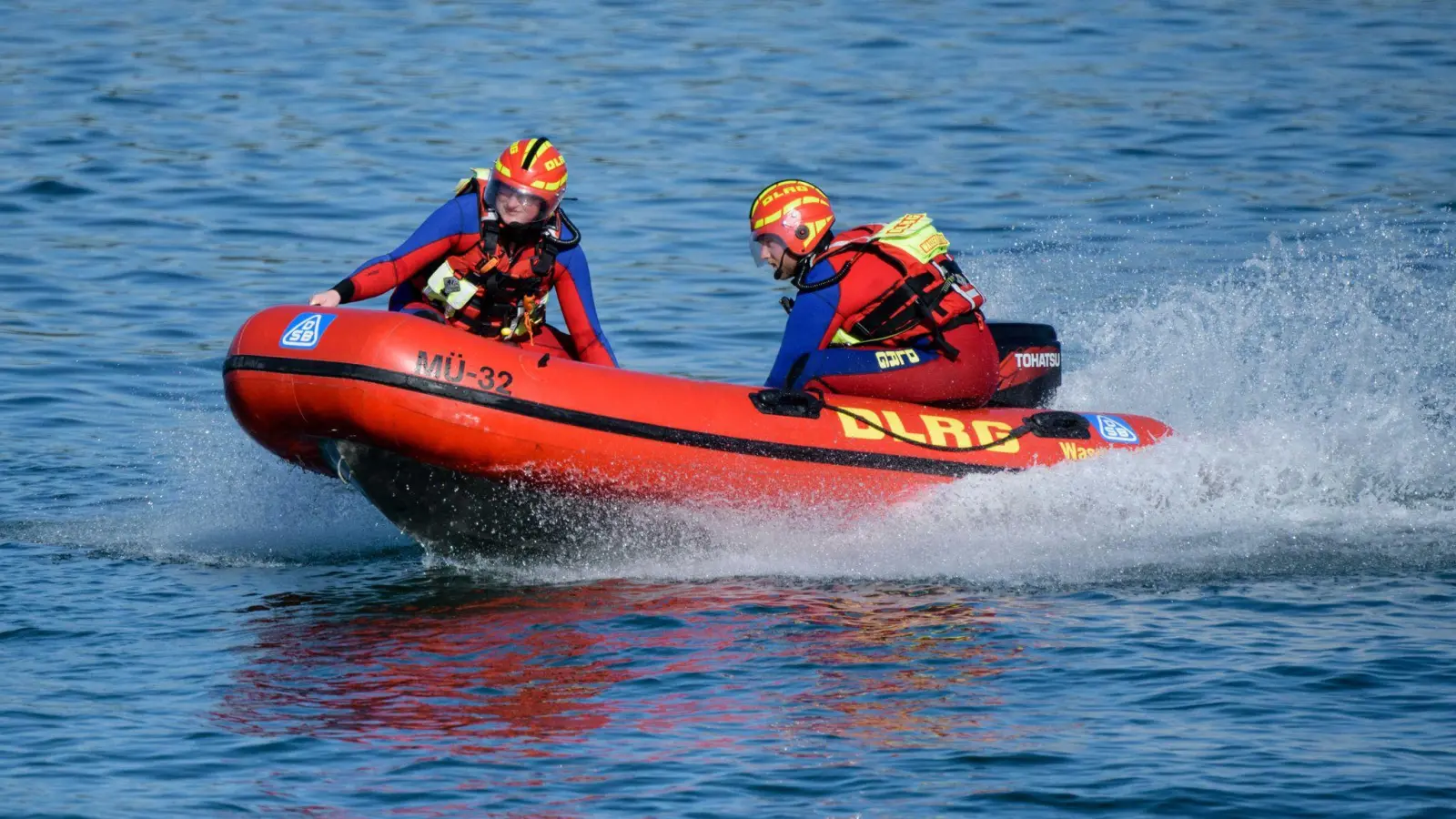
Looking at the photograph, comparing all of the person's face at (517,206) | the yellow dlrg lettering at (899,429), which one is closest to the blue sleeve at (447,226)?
the person's face at (517,206)

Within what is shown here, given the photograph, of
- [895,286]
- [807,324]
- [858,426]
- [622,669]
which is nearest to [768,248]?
[807,324]

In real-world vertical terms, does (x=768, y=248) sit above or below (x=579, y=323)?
above

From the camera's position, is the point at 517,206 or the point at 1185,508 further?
the point at 1185,508

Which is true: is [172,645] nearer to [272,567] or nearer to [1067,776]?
[272,567]

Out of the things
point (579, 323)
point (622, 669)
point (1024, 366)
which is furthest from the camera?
point (1024, 366)

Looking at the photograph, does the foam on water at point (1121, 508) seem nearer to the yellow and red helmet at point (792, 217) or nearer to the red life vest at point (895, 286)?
the red life vest at point (895, 286)

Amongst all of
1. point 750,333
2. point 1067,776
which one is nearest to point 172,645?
point 1067,776

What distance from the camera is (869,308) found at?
7438 mm

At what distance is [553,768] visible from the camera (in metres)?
5.34

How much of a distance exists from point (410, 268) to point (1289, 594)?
3375 millimetres

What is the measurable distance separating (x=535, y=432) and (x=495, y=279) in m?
0.80

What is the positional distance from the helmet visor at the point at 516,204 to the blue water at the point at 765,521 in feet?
4.15

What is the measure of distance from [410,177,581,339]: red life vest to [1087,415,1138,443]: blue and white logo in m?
2.17

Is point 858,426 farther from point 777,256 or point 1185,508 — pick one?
point 1185,508
